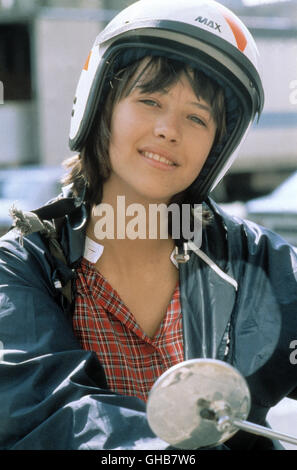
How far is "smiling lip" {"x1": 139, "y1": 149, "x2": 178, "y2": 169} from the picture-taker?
6.20ft

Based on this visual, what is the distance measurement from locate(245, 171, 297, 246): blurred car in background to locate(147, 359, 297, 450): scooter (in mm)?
3688

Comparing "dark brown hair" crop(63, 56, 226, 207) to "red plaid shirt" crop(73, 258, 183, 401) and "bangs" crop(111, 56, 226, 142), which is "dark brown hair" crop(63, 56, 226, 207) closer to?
"bangs" crop(111, 56, 226, 142)

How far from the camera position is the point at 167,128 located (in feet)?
6.16

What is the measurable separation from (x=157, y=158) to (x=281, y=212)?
3132mm

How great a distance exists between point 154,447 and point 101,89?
42.3 inches

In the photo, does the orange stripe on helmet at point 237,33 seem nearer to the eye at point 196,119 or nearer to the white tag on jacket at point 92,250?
the eye at point 196,119

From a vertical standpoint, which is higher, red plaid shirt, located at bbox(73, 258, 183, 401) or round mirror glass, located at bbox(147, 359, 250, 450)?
round mirror glass, located at bbox(147, 359, 250, 450)

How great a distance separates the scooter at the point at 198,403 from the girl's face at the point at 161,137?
86 centimetres

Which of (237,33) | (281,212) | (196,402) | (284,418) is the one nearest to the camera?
(196,402)

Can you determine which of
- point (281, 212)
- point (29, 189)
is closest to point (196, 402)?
point (281, 212)

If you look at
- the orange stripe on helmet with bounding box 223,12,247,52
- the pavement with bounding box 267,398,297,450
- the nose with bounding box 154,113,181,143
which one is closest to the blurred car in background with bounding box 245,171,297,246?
the pavement with bounding box 267,398,297,450

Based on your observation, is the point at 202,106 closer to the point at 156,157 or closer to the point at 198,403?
the point at 156,157

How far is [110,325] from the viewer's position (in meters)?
1.87

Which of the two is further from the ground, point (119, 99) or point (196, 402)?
point (119, 99)
